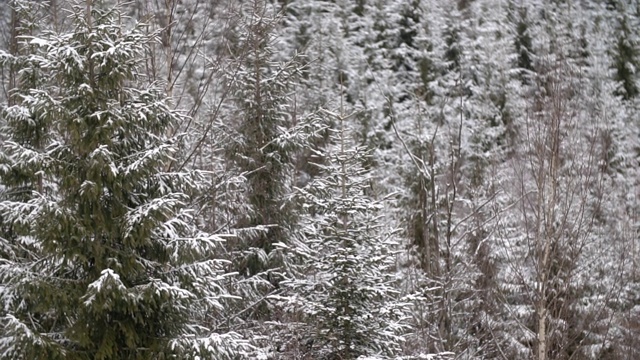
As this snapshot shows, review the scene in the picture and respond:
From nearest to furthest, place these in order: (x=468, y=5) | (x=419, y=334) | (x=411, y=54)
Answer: (x=419, y=334)
(x=411, y=54)
(x=468, y=5)

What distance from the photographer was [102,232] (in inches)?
313

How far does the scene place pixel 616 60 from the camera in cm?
3900

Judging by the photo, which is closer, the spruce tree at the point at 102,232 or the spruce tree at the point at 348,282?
the spruce tree at the point at 102,232

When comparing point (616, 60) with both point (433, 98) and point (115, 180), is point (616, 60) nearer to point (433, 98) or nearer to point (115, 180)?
point (433, 98)

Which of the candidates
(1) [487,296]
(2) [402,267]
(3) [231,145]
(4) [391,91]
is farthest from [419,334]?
(4) [391,91]

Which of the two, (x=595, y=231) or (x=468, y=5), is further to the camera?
(x=468, y=5)

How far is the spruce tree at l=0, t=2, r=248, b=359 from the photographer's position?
301 inches

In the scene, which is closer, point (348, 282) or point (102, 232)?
point (102, 232)

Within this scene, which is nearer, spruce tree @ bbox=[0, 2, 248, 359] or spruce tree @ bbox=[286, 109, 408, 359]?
spruce tree @ bbox=[0, 2, 248, 359]

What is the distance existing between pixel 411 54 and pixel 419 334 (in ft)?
88.7

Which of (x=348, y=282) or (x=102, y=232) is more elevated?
(x=102, y=232)

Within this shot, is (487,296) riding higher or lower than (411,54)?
higher

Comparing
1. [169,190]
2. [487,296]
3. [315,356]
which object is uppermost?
[169,190]

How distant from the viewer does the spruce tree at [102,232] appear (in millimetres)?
7648
